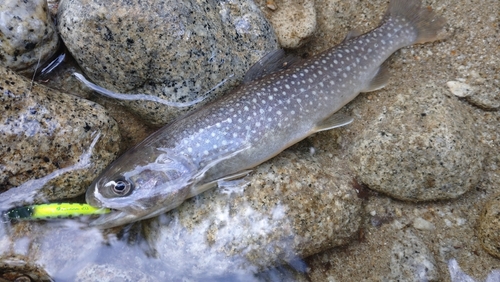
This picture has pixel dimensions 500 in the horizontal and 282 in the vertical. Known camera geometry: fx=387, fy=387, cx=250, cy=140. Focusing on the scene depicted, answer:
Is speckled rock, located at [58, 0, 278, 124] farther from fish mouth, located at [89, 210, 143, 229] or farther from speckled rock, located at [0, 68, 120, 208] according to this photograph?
fish mouth, located at [89, 210, 143, 229]

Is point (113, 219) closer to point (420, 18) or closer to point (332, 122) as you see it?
point (332, 122)

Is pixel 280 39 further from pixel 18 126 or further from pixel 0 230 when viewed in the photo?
pixel 0 230

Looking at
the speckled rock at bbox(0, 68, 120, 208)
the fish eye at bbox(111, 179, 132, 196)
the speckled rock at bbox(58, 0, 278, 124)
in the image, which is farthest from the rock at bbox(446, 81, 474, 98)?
the speckled rock at bbox(0, 68, 120, 208)

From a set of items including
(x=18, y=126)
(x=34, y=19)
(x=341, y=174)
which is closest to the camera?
(x=18, y=126)

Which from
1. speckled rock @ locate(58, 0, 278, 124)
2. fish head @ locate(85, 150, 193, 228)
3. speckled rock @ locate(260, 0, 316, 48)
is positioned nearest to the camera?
fish head @ locate(85, 150, 193, 228)

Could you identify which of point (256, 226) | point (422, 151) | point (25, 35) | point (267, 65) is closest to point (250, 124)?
point (267, 65)

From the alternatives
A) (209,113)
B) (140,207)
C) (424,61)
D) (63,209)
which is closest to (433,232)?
(424,61)
